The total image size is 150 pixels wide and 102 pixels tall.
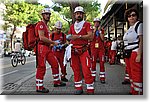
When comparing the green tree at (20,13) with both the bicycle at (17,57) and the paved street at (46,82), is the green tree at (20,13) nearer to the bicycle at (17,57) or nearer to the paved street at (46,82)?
the bicycle at (17,57)

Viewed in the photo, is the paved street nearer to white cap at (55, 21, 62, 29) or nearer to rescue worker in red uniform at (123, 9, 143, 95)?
rescue worker in red uniform at (123, 9, 143, 95)

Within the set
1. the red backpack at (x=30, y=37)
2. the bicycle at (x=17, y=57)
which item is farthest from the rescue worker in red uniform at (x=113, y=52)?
the bicycle at (x=17, y=57)

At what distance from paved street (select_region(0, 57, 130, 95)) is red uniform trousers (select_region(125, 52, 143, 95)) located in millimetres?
138

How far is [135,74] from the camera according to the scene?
3.08m

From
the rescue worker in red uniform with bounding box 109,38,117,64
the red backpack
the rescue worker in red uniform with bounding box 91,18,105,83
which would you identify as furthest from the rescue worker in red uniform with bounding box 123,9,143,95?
the red backpack

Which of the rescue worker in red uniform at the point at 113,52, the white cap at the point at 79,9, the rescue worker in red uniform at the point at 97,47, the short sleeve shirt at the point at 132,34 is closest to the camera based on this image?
the short sleeve shirt at the point at 132,34

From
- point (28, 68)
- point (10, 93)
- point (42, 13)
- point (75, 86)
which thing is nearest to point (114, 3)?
point (42, 13)

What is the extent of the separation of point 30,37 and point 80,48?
0.64m

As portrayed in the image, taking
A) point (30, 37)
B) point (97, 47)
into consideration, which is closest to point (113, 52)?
point (97, 47)

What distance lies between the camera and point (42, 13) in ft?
11.2

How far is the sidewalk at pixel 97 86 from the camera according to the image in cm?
332

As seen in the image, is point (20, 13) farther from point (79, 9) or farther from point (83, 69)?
point (83, 69)

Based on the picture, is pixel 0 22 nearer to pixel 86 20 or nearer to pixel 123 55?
pixel 86 20

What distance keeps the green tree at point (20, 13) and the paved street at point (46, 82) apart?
1.53 ft
